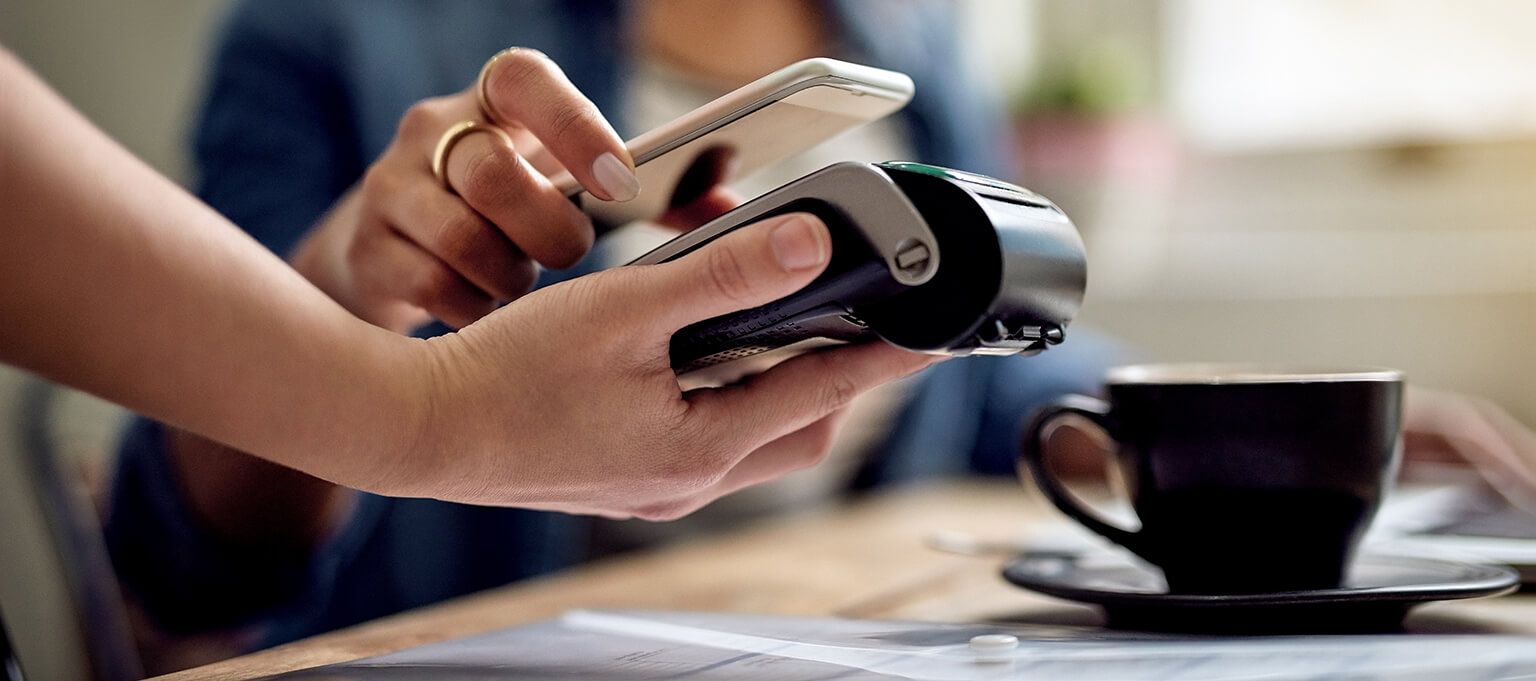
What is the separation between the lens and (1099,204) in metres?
1.68

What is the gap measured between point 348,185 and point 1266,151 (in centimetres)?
123

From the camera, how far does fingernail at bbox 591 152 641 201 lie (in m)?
0.40

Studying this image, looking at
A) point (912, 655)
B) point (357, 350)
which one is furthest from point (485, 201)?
point (912, 655)

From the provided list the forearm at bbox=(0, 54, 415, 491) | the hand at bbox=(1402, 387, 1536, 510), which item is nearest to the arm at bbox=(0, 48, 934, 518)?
the forearm at bbox=(0, 54, 415, 491)

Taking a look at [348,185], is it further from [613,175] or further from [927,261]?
[927,261]

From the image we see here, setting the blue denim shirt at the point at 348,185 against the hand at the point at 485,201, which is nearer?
the hand at the point at 485,201

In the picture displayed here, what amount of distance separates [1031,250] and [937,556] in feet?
1.27

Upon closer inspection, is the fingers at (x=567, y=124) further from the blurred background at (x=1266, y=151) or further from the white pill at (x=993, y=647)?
the blurred background at (x=1266, y=151)

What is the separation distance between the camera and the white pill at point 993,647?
0.36 metres

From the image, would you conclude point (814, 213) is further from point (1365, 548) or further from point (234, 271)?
point (1365, 548)

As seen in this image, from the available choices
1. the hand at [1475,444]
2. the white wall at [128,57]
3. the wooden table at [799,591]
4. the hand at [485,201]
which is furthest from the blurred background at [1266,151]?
the hand at [485,201]

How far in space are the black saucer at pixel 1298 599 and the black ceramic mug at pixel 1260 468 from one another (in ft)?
0.06

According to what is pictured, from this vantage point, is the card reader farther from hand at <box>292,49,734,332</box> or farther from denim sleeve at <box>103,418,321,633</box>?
denim sleeve at <box>103,418,321,633</box>

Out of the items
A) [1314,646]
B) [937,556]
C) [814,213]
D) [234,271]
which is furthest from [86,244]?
[937,556]
